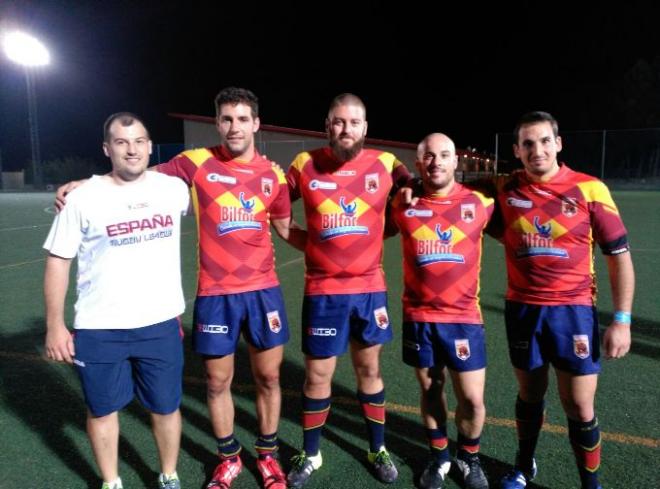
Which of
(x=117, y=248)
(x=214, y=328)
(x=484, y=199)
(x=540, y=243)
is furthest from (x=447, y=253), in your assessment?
(x=117, y=248)

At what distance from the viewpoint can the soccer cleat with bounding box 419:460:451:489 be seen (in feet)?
9.30

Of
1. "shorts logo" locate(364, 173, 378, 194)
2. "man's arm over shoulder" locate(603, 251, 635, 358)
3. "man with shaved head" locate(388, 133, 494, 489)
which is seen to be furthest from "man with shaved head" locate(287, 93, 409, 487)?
"man's arm over shoulder" locate(603, 251, 635, 358)

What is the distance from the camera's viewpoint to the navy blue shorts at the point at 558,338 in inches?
102

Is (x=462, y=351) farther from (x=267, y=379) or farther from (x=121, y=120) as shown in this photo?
(x=121, y=120)

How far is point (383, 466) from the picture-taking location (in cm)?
297

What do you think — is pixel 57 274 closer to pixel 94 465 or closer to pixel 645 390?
pixel 94 465

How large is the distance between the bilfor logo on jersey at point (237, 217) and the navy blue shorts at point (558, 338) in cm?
148

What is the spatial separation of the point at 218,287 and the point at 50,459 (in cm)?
149

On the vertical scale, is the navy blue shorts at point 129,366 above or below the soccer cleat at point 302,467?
above

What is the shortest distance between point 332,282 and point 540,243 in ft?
3.60

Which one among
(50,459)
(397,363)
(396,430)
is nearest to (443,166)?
(396,430)

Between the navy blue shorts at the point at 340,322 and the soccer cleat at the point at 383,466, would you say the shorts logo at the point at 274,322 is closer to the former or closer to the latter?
the navy blue shorts at the point at 340,322

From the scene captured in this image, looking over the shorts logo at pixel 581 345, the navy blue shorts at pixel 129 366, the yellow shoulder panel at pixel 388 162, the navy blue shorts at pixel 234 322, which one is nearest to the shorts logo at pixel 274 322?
the navy blue shorts at pixel 234 322

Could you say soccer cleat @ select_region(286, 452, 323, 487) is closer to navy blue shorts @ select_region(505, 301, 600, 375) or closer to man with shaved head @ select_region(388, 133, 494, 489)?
man with shaved head @ select_region(388, 133, 494, 489)
